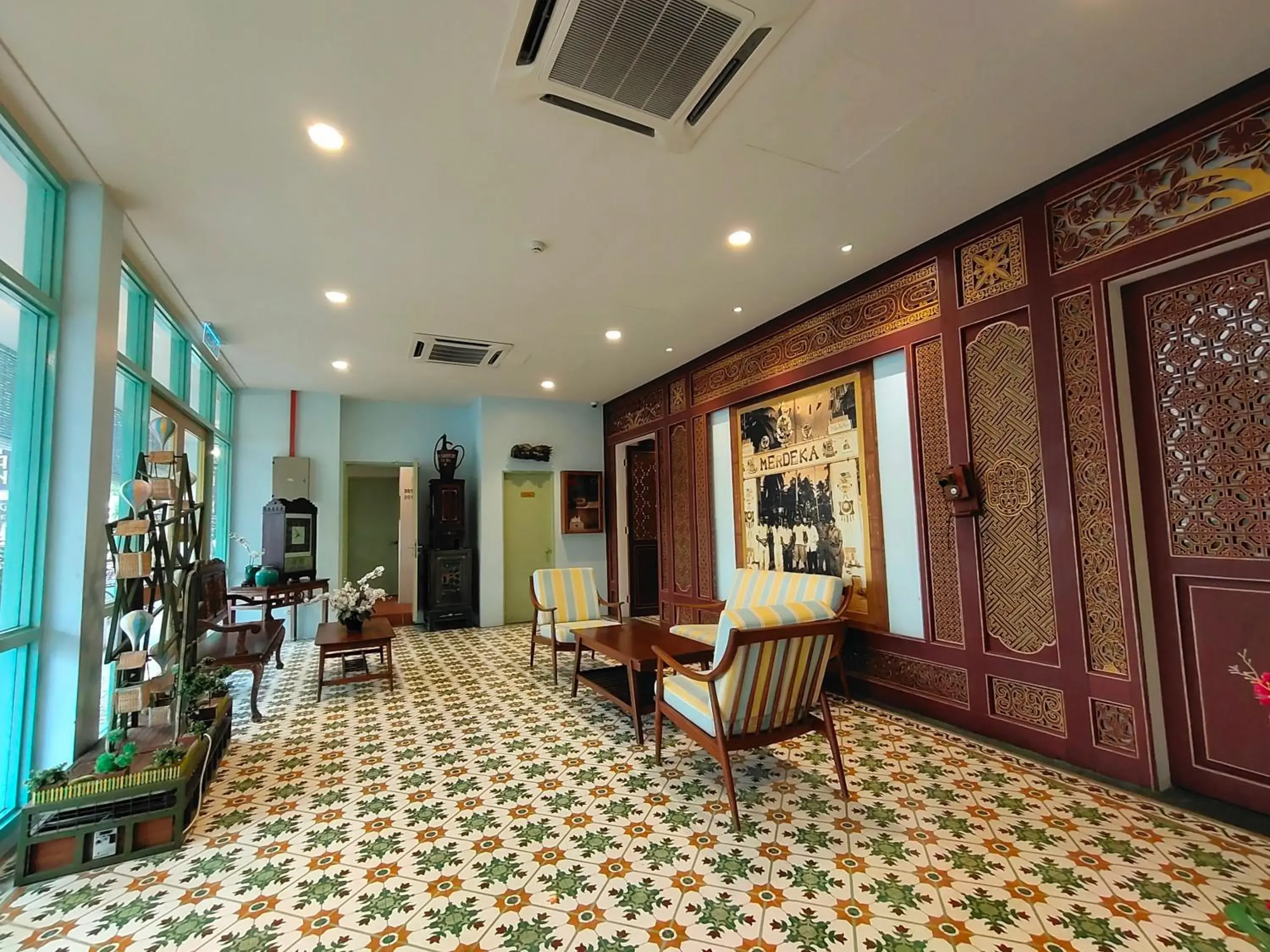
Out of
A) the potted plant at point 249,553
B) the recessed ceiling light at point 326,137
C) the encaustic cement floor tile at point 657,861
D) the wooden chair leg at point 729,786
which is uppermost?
the recessed ceiling light at point 326,137

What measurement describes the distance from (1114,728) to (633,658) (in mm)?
2526

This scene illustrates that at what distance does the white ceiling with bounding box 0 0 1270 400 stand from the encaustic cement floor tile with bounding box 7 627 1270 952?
123 inches

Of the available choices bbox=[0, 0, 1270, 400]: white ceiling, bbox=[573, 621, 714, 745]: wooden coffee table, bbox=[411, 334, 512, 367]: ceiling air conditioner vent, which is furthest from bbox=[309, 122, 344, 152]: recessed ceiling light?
bbox=[573, 621, 714, 745]: wooden coffee table

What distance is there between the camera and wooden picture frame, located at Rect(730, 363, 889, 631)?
13.5 feet

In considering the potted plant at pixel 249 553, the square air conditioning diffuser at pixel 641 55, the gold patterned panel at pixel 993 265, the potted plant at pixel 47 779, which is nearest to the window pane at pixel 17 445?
the potted plant at pixel 47 779

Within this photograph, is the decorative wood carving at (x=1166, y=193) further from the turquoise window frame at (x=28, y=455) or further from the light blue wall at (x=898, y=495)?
the turquoise window frame at (x=28, y=455)

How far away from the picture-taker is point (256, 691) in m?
4.05

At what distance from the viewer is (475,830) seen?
2531 millimetres

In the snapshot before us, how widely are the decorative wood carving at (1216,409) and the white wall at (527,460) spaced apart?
6481 mm

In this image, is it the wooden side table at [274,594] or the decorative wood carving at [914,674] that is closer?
the decorative wood carving at [914,674]

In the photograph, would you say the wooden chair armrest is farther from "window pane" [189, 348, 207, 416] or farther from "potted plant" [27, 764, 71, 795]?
"window pane" [189, 348, 207, 416]

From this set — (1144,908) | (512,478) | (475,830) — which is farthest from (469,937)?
(512,478)

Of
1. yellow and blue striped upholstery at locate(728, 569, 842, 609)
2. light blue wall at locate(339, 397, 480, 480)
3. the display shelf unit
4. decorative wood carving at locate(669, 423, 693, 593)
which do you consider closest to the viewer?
yellow and blue striped upholstery at locate(728, 569, 842, 609)

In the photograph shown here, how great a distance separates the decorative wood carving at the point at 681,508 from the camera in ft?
20.5
